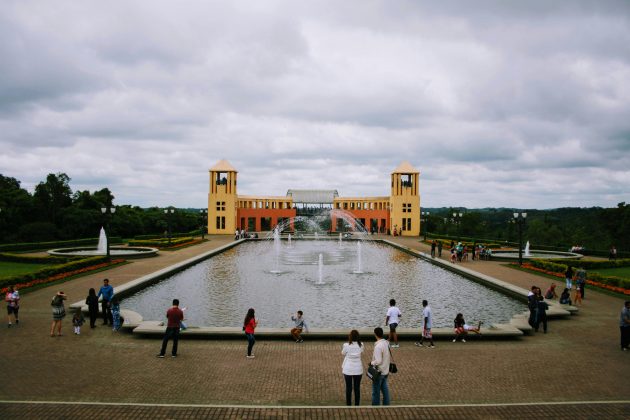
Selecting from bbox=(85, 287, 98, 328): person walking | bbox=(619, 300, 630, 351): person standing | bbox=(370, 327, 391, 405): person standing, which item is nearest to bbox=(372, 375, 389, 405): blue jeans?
bbox=(370, 327, 391, 405): person standing

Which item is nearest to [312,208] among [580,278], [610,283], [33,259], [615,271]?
[33,259]

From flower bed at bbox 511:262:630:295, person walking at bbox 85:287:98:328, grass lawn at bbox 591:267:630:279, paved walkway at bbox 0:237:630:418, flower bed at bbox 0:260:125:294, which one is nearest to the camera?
paved walkway at bbox 0:237:630:418

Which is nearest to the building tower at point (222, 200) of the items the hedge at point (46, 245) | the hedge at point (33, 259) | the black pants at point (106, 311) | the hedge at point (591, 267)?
the hedge at point (46, 245)

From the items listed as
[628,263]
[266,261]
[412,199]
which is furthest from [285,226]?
[628,263]

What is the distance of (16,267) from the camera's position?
2669 cm

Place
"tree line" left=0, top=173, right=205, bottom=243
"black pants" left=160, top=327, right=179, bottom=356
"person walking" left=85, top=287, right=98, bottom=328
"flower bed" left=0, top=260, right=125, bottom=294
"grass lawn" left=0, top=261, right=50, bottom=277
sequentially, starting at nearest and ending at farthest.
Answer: "black pants" left=160, top=327, right=179, bottom=356
"person walking" left=85, top=287, right=98, bottom=328
"flower bed" left=0, top=260, right=125, bottom=294
"grass lawn" left=0, top=261, right=50, bottom=277
"tree line" left=0, top=173, right=205, bottom=243

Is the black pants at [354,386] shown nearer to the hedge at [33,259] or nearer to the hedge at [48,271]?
the hedge at [48,271]

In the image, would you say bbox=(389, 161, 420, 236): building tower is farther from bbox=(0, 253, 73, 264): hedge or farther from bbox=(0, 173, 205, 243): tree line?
bbox=(0, 253, 73, 264): hedge

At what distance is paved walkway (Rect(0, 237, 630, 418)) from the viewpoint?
26.1 ft

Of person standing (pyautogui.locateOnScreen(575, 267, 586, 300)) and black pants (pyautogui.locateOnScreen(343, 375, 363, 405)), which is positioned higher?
person standing (pyautogui.locateOnScreen(575, 267, 586, 300))

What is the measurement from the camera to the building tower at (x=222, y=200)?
210ft

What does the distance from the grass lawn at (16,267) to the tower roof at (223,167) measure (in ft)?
121

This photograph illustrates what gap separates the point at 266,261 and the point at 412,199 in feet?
123

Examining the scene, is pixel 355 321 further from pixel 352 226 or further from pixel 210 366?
pixel 352 226
